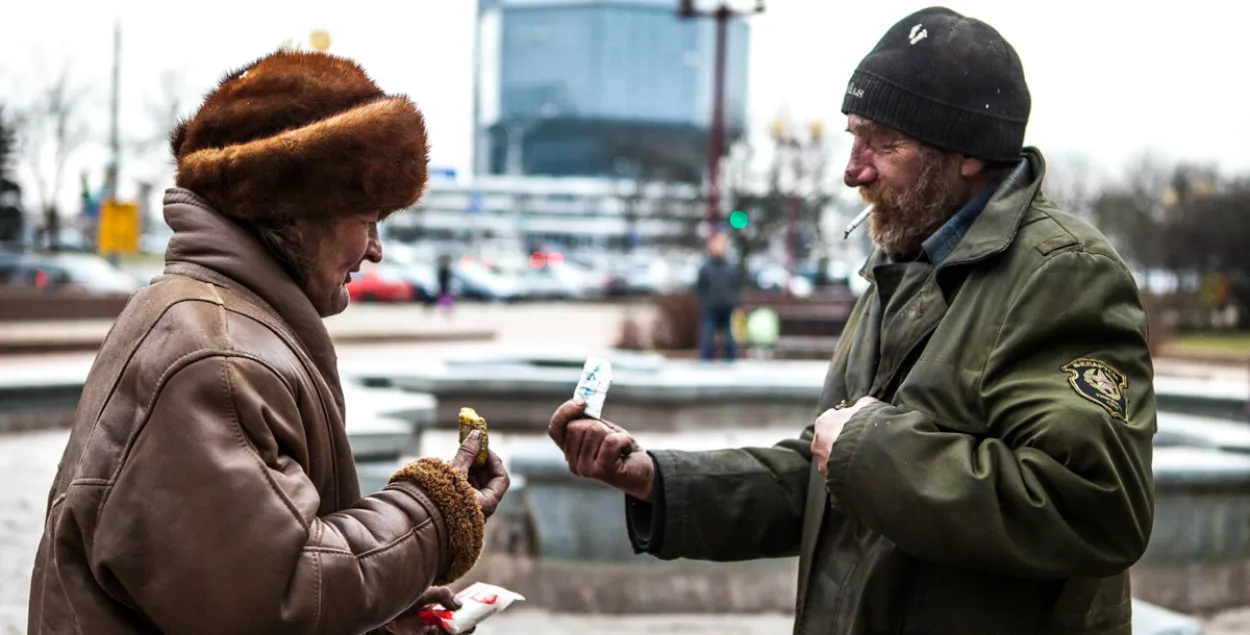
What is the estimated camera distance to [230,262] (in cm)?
209

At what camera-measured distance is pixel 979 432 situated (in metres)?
2.34

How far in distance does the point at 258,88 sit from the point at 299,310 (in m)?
0.40

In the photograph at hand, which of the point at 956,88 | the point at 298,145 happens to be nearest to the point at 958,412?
the point at 956,88

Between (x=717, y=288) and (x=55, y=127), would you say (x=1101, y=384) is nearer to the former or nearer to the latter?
(x=717, y=288)

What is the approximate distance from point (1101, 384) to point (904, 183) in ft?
2.17

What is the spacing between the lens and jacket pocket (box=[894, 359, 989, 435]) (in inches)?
92.5

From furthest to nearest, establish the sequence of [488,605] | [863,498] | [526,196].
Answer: [526,196] → [488,605] → [863,498]

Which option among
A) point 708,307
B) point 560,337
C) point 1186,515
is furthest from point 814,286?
point 1186,515

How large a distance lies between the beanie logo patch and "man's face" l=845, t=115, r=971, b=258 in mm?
198

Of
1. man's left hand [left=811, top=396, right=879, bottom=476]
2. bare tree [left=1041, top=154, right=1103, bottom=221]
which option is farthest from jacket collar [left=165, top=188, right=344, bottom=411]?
bare tree [left=1041, top=154, right=1103, bottom=221]

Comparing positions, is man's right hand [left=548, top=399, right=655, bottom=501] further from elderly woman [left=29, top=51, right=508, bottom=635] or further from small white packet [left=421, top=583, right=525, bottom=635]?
elderly woman [left=29, top=51, right=508, bottom=635]

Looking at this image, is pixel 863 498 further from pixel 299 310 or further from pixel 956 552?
pixel 299 310

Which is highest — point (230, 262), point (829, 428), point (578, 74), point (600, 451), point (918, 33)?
point (578, 74)

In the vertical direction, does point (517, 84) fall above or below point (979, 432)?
above
